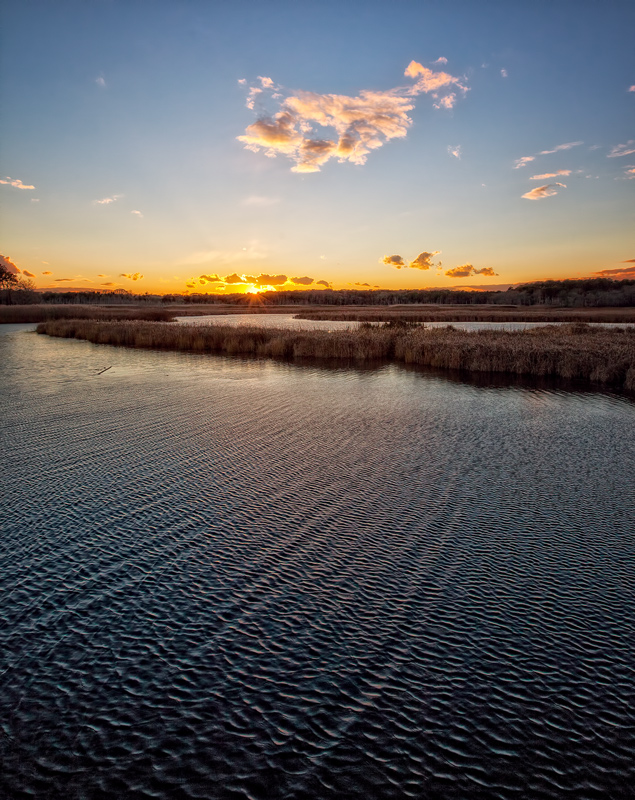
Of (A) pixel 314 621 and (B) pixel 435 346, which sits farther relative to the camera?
(B) pixel 435 346

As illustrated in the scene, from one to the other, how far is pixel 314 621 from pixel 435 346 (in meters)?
24.5

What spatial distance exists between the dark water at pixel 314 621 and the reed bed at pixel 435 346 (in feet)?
44.2

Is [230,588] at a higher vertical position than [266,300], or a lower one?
lower

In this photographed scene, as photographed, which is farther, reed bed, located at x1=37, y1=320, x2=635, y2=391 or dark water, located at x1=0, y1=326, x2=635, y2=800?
reed bed, located at x1=37, y1=320, x2=635, y2=391

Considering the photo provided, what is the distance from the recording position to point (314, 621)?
4.82 metres

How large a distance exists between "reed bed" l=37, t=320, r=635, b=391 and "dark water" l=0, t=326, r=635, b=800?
13.5 m

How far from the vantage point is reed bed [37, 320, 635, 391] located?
74.7 ft

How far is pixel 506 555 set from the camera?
246 inches

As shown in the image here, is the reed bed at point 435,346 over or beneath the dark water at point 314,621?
over

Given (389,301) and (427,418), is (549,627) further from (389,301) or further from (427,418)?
(389,301)

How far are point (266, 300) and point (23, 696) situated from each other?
181m

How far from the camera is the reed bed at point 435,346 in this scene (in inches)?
896

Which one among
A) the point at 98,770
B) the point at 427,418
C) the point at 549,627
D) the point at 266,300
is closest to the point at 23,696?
the point at 98,770

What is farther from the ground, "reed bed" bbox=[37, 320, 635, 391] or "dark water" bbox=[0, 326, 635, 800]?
"reed bed" bbox=[37, 320, 635, 391]
